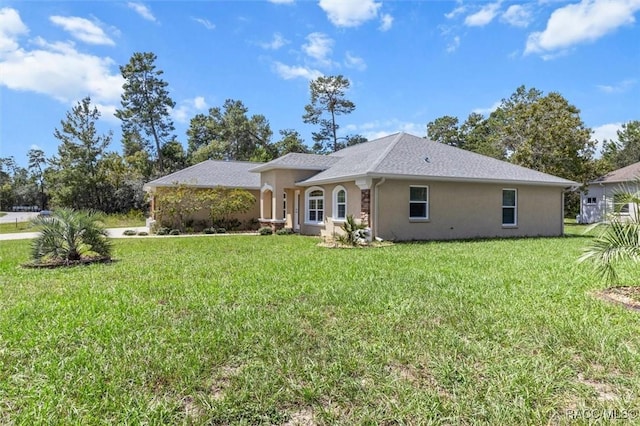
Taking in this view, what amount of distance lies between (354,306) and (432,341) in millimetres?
1524

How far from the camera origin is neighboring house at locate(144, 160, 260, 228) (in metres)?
23.1

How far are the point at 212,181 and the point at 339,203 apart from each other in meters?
10.3

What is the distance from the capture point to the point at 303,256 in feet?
35.8

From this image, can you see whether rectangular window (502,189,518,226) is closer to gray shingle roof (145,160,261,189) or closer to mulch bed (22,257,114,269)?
gray shingle roof (145,160,261,189)

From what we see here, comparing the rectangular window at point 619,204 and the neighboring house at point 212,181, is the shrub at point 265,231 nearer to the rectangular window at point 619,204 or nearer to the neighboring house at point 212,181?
the neighboring house at point 212,181

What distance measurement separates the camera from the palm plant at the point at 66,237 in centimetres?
955

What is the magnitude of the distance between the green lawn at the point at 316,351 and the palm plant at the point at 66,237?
2.22 m

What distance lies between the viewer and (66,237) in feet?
31.7

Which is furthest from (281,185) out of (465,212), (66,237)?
(66,237)

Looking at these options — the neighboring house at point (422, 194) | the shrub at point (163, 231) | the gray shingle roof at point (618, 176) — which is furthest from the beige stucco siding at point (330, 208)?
the gray shingle roof at point (618, 176)

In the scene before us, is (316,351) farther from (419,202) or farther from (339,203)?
(339,203)

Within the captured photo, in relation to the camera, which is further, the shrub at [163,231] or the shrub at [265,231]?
the shrub at [163,231]

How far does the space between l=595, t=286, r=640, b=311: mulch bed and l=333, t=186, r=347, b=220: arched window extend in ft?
36.3

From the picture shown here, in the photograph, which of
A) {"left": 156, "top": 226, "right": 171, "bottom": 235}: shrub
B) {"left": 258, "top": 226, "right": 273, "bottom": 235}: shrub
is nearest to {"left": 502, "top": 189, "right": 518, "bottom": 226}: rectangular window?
{"left": 258, "top": 226, "right": 273, "bottom": 235}: shrub
